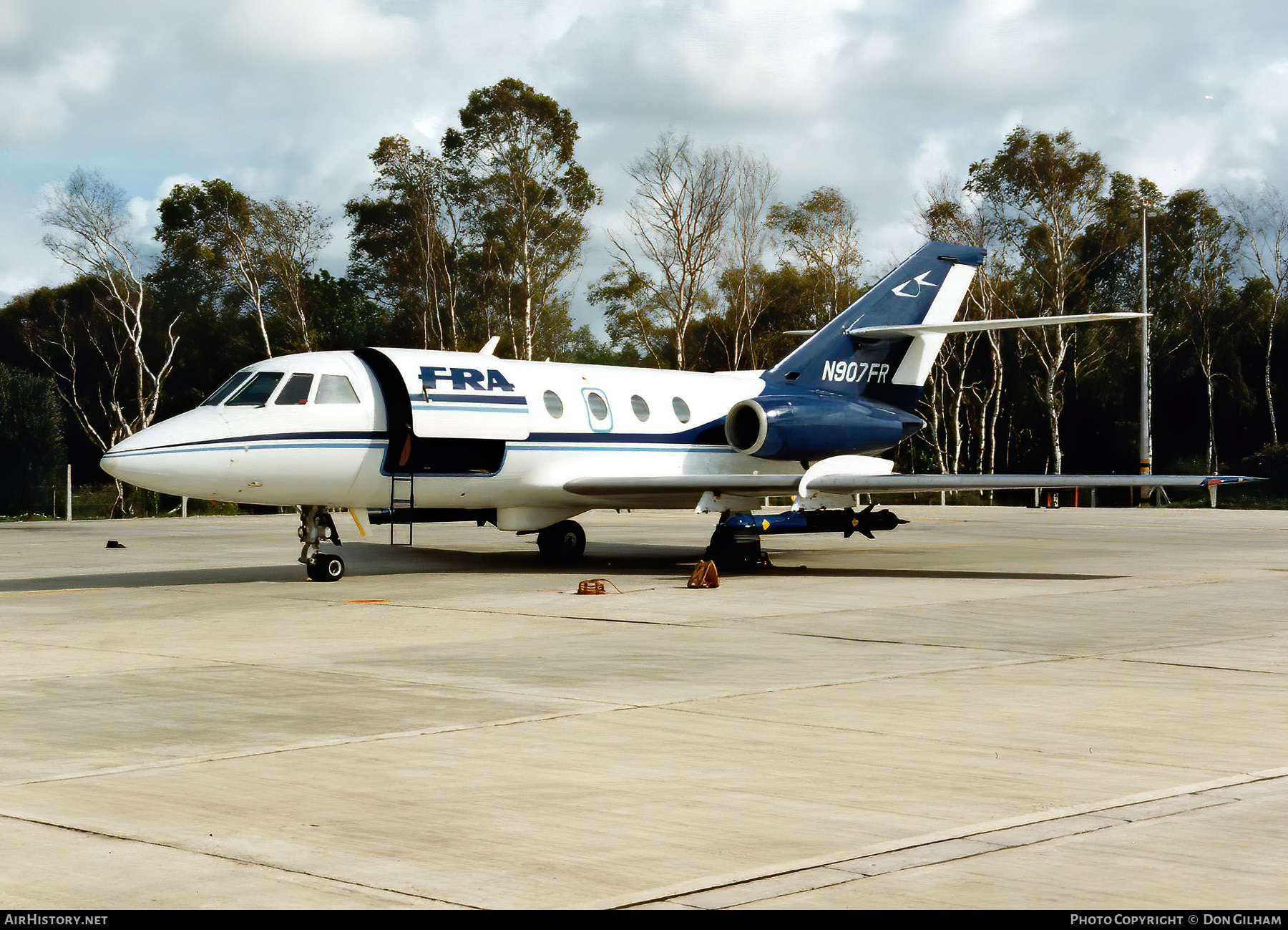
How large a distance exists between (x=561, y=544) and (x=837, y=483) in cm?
494

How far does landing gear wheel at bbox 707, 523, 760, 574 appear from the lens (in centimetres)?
1927

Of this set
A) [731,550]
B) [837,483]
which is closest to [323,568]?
[731,550]

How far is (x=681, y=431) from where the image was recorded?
69.8 ft

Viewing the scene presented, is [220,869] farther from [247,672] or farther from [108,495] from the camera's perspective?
[108,495]

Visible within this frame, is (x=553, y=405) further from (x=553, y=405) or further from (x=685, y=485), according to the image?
(x=685, y=485)

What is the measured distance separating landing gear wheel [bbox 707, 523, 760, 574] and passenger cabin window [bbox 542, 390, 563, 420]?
292 centimetres

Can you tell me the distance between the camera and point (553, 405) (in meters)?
19.6

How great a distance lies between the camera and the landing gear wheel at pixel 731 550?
19266 mm

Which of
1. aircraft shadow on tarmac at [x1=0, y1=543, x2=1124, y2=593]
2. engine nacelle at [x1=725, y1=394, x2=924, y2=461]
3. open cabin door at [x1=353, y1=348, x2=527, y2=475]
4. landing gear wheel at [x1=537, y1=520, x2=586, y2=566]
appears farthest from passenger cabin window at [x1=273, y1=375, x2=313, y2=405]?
engine nacelle at [x1=725, y1=394, x2=924, y2=461]

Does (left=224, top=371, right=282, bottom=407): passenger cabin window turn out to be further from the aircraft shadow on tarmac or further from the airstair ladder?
the aircraft shadow on tarmac

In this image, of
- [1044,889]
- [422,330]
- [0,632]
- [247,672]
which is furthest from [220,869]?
A: [422,330]

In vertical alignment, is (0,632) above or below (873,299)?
below

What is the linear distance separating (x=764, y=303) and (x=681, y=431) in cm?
3963

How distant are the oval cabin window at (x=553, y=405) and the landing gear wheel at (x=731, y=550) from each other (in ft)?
9.59
